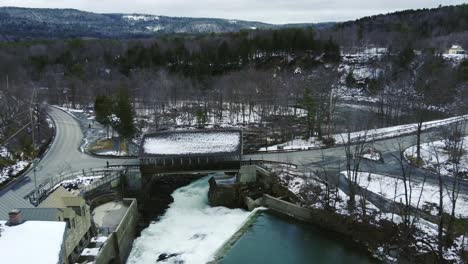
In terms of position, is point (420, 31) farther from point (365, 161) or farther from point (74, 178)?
point (74, 178)

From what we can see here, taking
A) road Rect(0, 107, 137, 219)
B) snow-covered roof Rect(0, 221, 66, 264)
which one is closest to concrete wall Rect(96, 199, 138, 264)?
snow-covered roof Rect(0, 221, 66, 264)

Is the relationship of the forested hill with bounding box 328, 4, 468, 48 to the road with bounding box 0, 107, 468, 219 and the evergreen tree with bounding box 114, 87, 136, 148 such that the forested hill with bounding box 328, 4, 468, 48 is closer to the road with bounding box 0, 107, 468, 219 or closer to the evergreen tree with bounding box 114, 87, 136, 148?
the road with bounding box 0, 107, 468, 219

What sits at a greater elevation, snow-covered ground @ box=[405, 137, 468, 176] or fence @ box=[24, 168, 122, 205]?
snow-covered ground @ box=[405, 137, 468, 176]

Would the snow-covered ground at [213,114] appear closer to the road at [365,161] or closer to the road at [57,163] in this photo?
the road at [57,163]

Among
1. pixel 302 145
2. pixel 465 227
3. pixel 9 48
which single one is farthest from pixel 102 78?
pixel 465 227

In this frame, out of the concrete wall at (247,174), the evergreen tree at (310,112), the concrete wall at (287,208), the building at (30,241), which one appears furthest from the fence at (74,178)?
the evergreen tree at (310,112)

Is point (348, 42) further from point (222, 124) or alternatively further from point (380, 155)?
point (380, 155)
